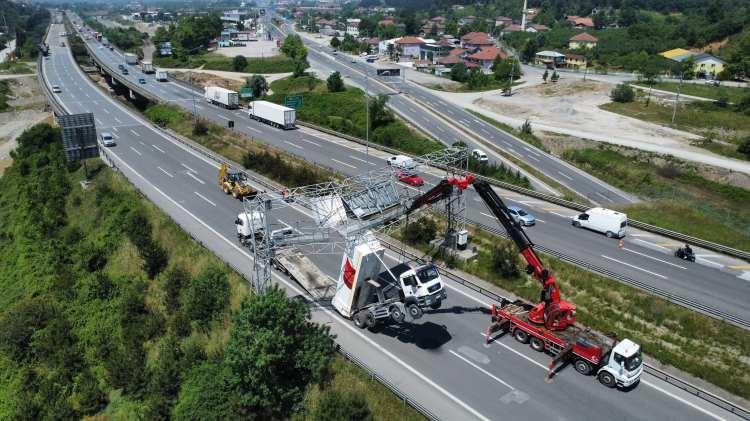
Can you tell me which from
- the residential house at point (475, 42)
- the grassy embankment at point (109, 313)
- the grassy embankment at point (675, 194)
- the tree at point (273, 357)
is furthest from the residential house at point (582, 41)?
the tree at point (273, 357)

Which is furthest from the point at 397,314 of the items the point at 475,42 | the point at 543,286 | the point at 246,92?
the point at 475,42

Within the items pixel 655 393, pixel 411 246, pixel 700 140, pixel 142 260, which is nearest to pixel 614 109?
pixel 700 140

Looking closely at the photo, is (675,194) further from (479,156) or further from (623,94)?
(623,94)

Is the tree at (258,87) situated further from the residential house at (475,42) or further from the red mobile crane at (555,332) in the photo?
the red mobile crane at (555,332)

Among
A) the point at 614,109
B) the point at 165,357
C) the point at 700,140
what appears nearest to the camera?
the point at 165,357

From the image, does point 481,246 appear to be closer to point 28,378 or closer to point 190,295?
point 190,295

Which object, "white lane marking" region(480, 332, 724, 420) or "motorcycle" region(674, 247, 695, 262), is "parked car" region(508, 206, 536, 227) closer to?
"motorcycle" region(674, 247, 695, 262)
